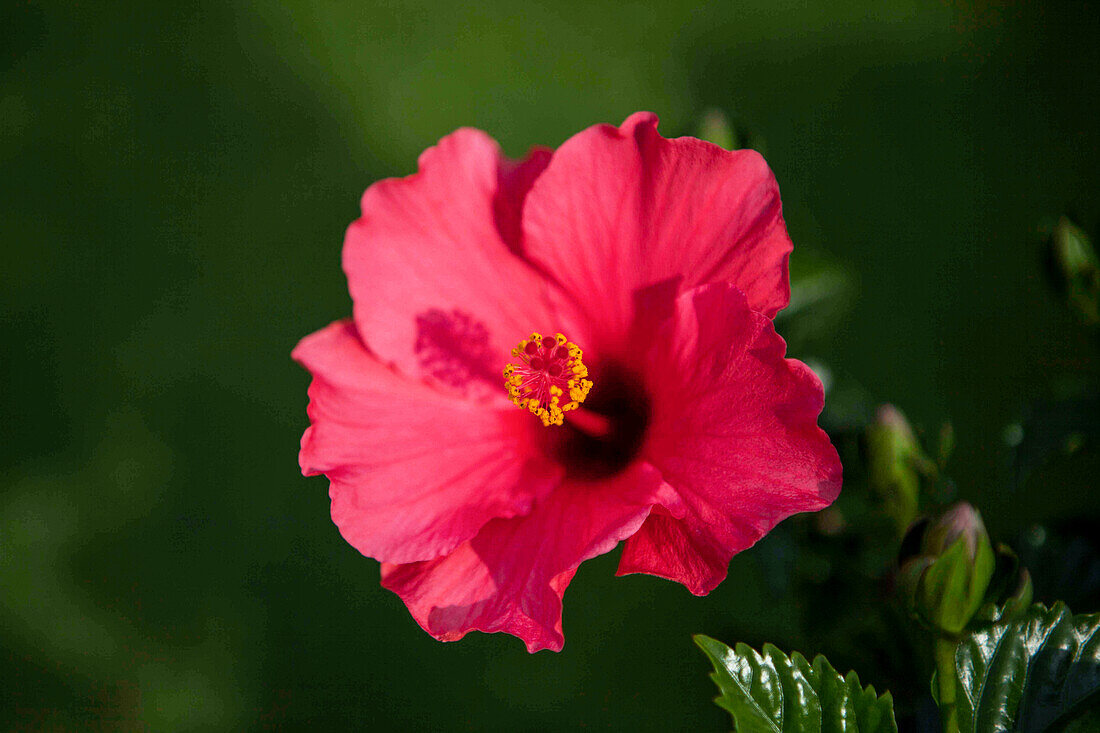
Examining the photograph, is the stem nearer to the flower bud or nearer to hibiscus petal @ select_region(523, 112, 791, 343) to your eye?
the flower bud

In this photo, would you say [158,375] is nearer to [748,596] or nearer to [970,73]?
[748,596]

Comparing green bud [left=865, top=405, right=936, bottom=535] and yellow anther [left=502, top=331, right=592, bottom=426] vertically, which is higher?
yellow anther [left=502, top=331, right=592, bottom=426]

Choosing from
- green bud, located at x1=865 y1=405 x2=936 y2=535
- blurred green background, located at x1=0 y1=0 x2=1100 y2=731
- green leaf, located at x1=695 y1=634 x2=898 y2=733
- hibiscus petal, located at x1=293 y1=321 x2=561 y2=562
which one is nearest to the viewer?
green leaf, located at x1=695 y1=634 x2=898 y2=733

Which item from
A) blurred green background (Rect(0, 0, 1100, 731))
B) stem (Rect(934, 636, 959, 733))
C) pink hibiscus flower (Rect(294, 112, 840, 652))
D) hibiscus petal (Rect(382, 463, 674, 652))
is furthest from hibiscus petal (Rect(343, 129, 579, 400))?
blurred green background (Rect(0, 0, 1100, 731))

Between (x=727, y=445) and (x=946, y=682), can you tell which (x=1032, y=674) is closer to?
(x=946, y=682)

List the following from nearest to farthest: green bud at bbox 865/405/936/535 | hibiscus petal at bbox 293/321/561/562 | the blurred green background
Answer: hibiscus petal at bbox 293/321/561/562 → green bud at bbox 865/405/936/535 → the blurred green background

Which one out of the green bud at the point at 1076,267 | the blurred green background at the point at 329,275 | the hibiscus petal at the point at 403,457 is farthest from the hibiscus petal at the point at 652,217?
the blurred green background at the point at 329,275

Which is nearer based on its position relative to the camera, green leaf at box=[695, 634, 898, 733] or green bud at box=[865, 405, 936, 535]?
green leaf at box=[695, 634, 898, 733]

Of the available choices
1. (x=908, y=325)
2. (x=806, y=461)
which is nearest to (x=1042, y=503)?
(x=908, y=325)
